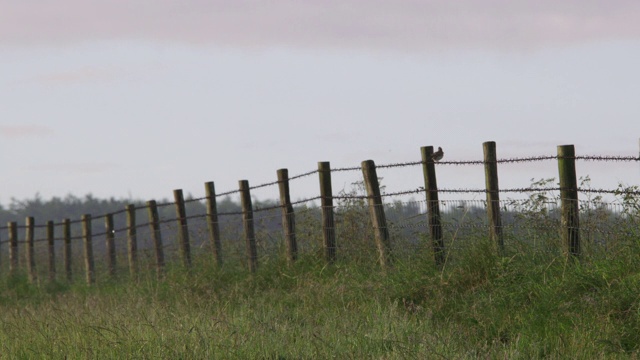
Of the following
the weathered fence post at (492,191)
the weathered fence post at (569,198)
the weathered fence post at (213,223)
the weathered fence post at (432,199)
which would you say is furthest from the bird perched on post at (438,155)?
the weathered fence post at (213,223)

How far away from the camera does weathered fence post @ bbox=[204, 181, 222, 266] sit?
16.3 m

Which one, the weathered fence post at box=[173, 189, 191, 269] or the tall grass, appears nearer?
the tall grass

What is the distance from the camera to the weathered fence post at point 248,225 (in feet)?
50.0

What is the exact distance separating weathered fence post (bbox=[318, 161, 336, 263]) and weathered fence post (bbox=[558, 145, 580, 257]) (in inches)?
157

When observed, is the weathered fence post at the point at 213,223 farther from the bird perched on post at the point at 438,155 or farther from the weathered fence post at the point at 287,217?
the bird perched on post at the point at 438,155

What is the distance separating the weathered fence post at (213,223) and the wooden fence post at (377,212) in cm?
346

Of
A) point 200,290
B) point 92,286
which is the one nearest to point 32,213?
point 92,286

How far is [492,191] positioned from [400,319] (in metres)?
3.21

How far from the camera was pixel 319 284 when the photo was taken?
12.0 m

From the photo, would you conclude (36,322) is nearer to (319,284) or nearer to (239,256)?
(319,284)

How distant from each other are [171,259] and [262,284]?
15.7 feet

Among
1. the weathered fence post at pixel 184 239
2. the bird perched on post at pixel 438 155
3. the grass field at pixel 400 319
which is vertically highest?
the bird perched on post at pixel 438 155

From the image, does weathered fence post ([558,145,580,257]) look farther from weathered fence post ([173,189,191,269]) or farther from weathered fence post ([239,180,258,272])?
weathered fence post ([173,189,191,269])

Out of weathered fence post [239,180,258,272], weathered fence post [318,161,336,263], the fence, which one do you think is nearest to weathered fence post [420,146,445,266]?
the fence
